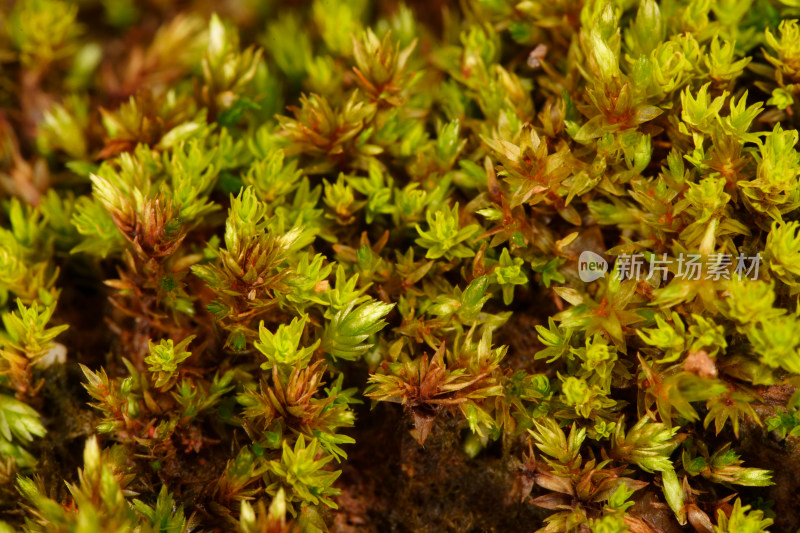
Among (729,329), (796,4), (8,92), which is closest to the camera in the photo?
(729,329)

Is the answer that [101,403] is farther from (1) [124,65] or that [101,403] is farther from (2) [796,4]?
(2) [796,4]

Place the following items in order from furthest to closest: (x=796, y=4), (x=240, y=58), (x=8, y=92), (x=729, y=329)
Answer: (x=8, y=92), (x=240, y=58), (x=796, y=4), (x=729, y=329)

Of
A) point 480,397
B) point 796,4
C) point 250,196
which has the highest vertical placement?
point 796,4

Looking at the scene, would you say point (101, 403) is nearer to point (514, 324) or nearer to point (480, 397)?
point (480, 397)

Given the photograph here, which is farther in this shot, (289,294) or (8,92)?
(8,92)

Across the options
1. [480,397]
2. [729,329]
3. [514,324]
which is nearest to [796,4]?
[729,329]

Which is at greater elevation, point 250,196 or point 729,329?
point 250,196
